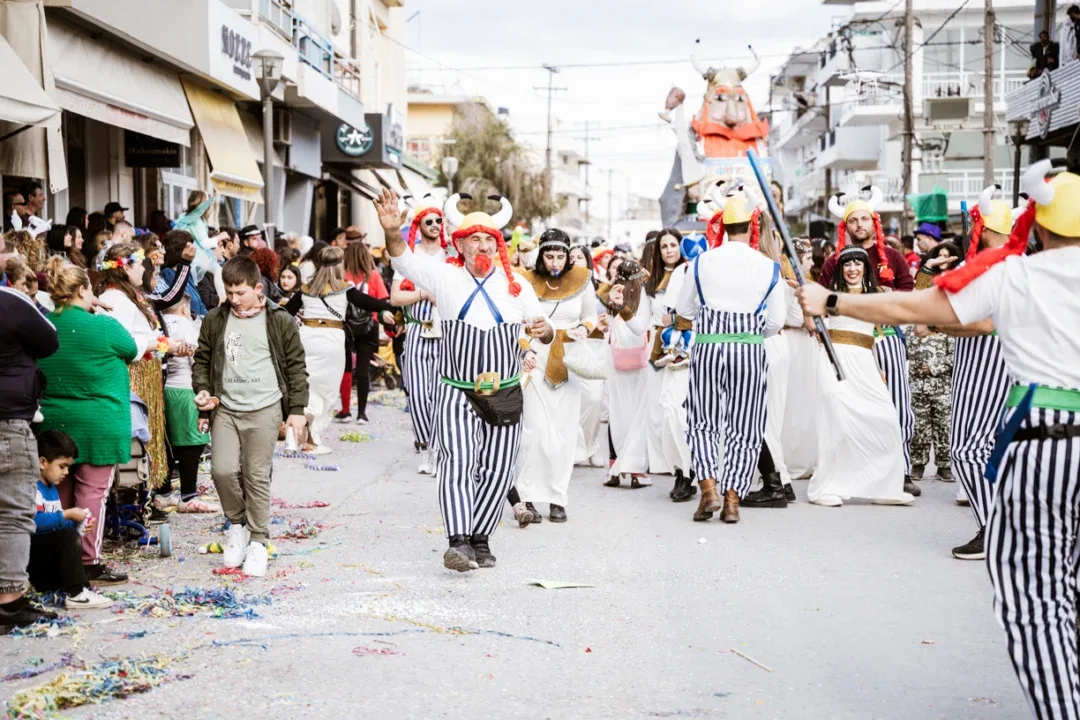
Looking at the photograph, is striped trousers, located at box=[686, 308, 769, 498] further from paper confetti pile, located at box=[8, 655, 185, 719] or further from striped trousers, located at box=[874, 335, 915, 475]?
paper confetti pile, located at box=[8, 655, 185, 719]

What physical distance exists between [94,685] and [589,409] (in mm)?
7134

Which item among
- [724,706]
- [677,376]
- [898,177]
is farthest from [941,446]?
[898,177]

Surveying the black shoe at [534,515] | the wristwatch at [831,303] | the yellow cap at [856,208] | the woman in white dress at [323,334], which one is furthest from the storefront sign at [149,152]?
the wristwatch at [831,303]

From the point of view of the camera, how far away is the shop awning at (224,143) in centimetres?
1820

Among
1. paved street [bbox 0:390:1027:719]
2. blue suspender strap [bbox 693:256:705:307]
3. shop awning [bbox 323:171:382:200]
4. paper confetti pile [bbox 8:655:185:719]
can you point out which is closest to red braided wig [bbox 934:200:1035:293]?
paved street [bbox 0:390:1027:719]

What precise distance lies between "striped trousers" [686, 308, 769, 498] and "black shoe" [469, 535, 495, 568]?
220cm

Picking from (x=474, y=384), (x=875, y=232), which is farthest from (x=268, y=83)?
(x=474, y=384)

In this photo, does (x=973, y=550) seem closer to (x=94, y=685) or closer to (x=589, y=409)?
(x=589, y=409)

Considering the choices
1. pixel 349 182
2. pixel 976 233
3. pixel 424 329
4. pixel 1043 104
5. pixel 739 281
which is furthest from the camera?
pixel 349 182

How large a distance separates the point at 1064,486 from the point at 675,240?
6.96 m

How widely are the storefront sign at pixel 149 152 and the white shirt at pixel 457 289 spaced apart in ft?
36.5

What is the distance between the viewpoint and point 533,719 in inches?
191

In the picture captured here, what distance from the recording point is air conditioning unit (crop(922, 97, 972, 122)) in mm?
46831

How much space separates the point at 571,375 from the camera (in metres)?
9.59
